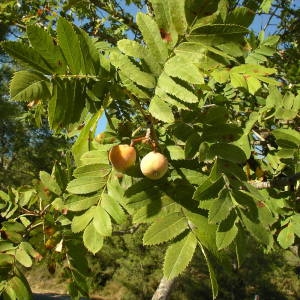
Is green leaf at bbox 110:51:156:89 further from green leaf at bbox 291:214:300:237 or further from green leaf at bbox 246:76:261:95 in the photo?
green leaf at bbox 291:214:300:237

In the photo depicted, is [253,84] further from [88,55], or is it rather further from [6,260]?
[6,260]

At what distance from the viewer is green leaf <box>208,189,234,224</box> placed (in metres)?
1.18

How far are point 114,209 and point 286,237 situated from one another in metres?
1.18

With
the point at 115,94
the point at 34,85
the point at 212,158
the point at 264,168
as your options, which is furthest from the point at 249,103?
the point at 34,85

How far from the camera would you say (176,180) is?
4.39ft

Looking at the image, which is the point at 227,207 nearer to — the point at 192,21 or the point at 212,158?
the point at 212,158

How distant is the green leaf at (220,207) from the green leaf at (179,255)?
3.9 inches

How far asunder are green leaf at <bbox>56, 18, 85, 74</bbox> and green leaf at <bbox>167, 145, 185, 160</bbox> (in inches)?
16.9

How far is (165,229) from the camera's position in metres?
1.23

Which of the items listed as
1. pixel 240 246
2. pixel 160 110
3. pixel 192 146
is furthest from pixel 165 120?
pixel 240 246

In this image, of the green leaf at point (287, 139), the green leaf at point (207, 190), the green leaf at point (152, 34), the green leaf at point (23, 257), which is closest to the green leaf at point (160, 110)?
the green leaf at point (152, 34)

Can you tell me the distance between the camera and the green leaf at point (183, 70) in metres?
1.03

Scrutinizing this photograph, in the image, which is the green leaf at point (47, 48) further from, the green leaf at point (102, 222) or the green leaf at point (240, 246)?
the green leaf at point (240, 246)

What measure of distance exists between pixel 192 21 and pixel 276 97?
1302 millimetres
